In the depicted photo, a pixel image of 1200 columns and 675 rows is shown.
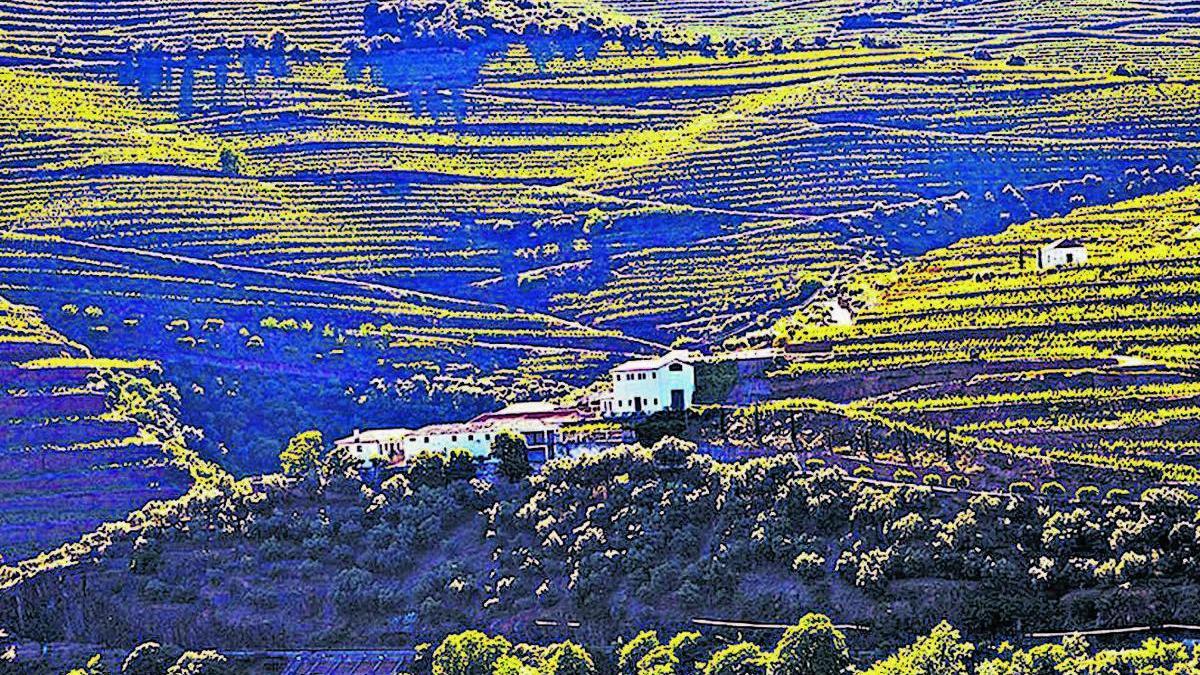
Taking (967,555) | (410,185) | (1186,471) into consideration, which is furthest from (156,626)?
(410,185)

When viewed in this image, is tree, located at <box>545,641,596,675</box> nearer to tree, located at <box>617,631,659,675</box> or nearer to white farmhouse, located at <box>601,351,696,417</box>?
tree, located at <box>617,631,659,675</box>

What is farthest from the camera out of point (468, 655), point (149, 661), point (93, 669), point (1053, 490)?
point (93, 669)

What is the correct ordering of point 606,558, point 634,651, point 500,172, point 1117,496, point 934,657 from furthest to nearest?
1. point 500,172
2. point 606,558
3. point 1117,496
4. point 634,651
5. point 934,657

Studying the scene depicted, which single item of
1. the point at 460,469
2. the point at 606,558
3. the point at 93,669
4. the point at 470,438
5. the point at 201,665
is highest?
the point at 470,438

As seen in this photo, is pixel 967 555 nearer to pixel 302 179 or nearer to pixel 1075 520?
pixel 1075 520

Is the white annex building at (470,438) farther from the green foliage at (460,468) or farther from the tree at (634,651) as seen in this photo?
the tree at (634,651)

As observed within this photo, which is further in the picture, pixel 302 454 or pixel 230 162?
pixel 230 162

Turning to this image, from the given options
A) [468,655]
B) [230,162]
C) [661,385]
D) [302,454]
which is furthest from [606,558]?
[230,162]

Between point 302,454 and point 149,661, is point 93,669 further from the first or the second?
point 302,454
